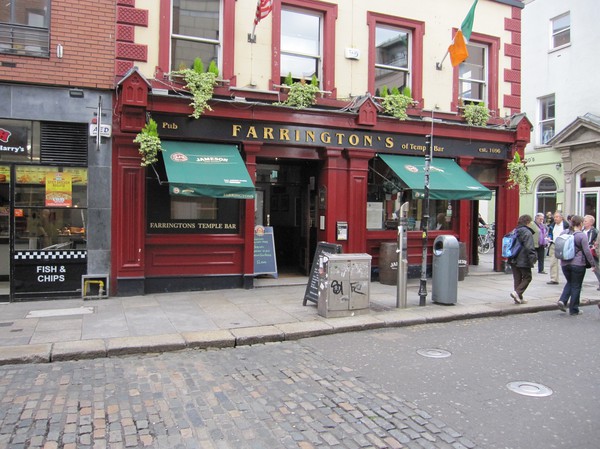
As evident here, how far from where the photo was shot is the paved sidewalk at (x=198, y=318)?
6.19 meters

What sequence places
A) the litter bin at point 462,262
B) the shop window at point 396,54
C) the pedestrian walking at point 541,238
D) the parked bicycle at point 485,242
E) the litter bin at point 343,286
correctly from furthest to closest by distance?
the parked bicycle at point 485,242
the pedestrian walking at point 541,238
the litter bin at point 462,262
the shop window at point 396,54
the litter bin at point 343,286

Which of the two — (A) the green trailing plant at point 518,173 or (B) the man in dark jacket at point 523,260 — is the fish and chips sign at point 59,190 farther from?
(A) the green trailing plant at point 518,173

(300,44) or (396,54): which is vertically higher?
(396,54)

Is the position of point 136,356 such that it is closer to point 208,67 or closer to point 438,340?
point 438,340

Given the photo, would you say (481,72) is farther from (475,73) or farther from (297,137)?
(297,137)

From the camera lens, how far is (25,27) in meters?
8.91

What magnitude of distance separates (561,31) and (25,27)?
69.0ft

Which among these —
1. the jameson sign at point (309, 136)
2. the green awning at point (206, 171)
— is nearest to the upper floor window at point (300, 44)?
the jameson sign at point (309, 136)

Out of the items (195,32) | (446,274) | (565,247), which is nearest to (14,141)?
(195,32)

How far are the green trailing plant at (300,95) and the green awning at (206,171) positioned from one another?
5.30 ft

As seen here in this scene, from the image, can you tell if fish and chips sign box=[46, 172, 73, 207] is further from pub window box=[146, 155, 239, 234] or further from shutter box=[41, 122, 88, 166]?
pub window box=[146, 155, 239, 234]

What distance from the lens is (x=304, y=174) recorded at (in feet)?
40.0

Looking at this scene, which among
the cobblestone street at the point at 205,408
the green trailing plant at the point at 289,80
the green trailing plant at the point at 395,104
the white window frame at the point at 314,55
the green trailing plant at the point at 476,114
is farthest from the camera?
the green trailing plant at the point at 476,114

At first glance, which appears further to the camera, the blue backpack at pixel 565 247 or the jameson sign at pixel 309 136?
the jameson sign at pixel 309 136
